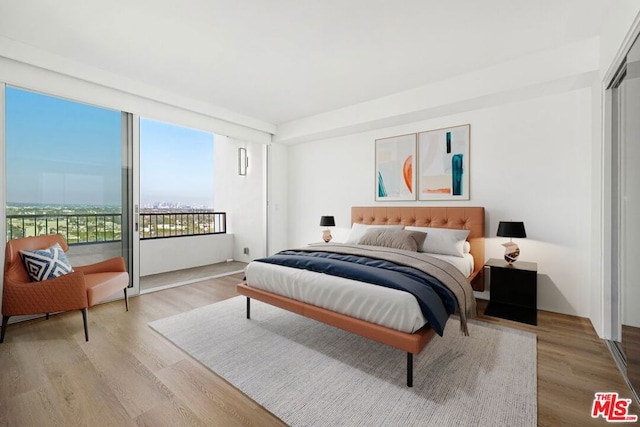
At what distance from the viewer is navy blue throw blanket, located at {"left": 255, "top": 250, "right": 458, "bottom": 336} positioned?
1.94 metres

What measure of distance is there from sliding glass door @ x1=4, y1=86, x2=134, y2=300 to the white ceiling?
23.2 inches

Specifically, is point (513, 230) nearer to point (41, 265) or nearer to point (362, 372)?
point (362, 372)

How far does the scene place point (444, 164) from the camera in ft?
12.7

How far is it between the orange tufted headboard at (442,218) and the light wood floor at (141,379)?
0.82m

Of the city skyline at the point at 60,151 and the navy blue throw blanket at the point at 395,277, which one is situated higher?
the city skyline at the point at 60,151

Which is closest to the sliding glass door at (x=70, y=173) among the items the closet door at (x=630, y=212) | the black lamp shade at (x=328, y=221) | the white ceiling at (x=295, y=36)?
the white ceiling at (x=295, y=36)

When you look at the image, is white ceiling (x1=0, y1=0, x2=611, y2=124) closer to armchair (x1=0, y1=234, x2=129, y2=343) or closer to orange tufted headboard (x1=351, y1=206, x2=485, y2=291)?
orange tufted headboard (x1=351, y1=206, x2=485, y2=291)

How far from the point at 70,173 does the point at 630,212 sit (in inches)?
204

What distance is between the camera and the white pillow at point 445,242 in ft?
10.8

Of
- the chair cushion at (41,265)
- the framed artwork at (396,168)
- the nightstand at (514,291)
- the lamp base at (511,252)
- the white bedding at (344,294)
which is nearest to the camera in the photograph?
the white bedding at (344,294)

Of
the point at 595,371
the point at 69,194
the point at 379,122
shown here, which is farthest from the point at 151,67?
the point at 595,371

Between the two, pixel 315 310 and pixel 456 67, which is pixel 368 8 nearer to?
pixel 456 67

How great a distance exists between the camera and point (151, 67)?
3195 millimetres

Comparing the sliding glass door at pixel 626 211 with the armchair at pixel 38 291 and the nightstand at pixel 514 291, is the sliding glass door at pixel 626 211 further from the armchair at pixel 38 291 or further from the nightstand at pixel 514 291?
the armchair at pixel 38 291
